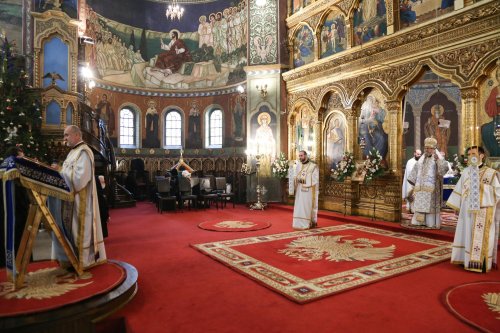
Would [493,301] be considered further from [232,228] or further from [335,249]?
[232,228]

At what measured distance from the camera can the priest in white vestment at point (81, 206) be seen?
15.2ft

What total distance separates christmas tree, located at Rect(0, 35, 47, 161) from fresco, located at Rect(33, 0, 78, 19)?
58.2 inches

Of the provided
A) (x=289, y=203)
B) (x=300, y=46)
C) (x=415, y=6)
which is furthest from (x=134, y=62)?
(x=415, y=6)

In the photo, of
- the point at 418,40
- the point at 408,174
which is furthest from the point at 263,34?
the point at 408,174

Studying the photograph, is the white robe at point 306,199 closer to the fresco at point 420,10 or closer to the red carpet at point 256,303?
the red carpet at point 256,303

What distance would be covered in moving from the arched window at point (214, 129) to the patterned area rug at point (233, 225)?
1008 centimetres

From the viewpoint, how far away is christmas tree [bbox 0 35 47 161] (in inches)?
364

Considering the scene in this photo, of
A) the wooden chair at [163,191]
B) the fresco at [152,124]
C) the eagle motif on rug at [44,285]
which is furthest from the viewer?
the fresco at [152,124]

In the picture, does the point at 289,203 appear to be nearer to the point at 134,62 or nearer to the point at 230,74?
the point at 230,74

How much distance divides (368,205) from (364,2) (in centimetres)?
655

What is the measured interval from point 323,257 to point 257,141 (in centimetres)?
878

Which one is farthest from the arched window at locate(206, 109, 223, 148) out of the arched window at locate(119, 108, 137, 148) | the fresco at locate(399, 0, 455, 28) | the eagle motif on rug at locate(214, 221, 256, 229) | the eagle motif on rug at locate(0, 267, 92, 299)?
the eagle motif on rug at locate(0, 267, 92, 299)

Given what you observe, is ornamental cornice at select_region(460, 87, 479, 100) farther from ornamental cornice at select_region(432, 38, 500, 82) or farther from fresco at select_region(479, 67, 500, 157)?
ornamental cornice at select_region(432, 38, 500, 82)

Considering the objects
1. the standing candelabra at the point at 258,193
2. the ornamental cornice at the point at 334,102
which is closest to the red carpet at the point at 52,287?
the standing candelabra at the point at 258,193
